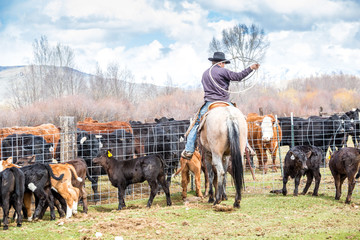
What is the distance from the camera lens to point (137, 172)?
10.2 m

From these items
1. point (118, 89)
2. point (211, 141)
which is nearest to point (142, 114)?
point (118, 89)

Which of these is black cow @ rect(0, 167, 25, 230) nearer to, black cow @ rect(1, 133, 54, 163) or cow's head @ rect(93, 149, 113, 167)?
cow's head @ rect(93, 149, 113, 167)

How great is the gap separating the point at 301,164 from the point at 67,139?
6007 mm

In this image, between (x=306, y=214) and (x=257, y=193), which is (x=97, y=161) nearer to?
(x=257, y=193)

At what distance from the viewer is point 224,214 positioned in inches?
316

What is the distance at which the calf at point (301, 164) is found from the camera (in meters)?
10.5

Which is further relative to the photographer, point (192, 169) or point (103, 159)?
point (192, 169)

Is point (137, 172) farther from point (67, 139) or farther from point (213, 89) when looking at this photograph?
point (213, 89)

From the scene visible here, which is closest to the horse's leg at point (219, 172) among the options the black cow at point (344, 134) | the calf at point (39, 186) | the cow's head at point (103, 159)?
the cow's head at point (103, 159)

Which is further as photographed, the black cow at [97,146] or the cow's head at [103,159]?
the black cow at [97,146]

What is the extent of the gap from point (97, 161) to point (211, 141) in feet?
11.0

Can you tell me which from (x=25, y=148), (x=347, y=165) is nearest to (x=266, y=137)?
(x=347, y=165)

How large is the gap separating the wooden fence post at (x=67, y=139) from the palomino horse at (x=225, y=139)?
412cm

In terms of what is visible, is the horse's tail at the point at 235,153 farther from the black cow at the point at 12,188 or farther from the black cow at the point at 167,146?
the black cow at the point at 167,146
